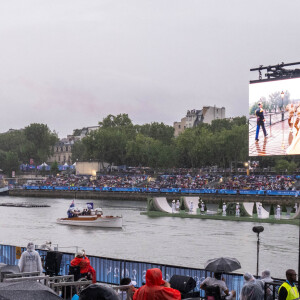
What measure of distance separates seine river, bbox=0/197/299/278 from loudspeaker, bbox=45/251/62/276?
1426cm

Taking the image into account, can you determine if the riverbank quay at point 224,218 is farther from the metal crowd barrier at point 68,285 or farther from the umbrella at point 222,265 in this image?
the metal crowd barrier at point 68,285

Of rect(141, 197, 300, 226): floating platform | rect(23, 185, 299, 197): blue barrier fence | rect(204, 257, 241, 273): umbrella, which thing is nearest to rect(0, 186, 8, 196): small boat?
rect(23, 185, 299, 197): blue barrier fence

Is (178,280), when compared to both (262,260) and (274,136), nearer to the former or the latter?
(262,260)

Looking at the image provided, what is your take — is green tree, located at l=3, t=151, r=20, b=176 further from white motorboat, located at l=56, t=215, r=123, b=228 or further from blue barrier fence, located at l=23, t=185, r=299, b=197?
white motorboat, located at l=56, t=215, r=123, b=228

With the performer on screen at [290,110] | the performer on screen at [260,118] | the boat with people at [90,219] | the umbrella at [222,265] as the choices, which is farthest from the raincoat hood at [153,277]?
the boat with people at [90,219]

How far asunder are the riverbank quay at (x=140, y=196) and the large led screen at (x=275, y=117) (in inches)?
1702

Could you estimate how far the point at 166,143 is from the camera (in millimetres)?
159250

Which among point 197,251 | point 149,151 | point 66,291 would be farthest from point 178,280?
point 149,151

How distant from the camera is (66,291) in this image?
14.4 metres

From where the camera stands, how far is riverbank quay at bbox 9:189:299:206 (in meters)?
90.1

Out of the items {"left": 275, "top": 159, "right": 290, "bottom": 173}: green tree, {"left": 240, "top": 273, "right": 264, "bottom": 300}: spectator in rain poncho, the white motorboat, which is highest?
{"left": 275, "top": 159, "right": 290, "bottom": 173}: green tree

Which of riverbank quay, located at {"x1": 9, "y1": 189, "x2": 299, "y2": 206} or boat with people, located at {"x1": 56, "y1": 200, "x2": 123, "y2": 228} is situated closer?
boat with people, located at {"x1": 56, "y1": 200, "x2": 123, "y2": 228}

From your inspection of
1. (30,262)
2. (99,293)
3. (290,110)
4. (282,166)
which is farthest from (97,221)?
(282,166)

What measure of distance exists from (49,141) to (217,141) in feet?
264
